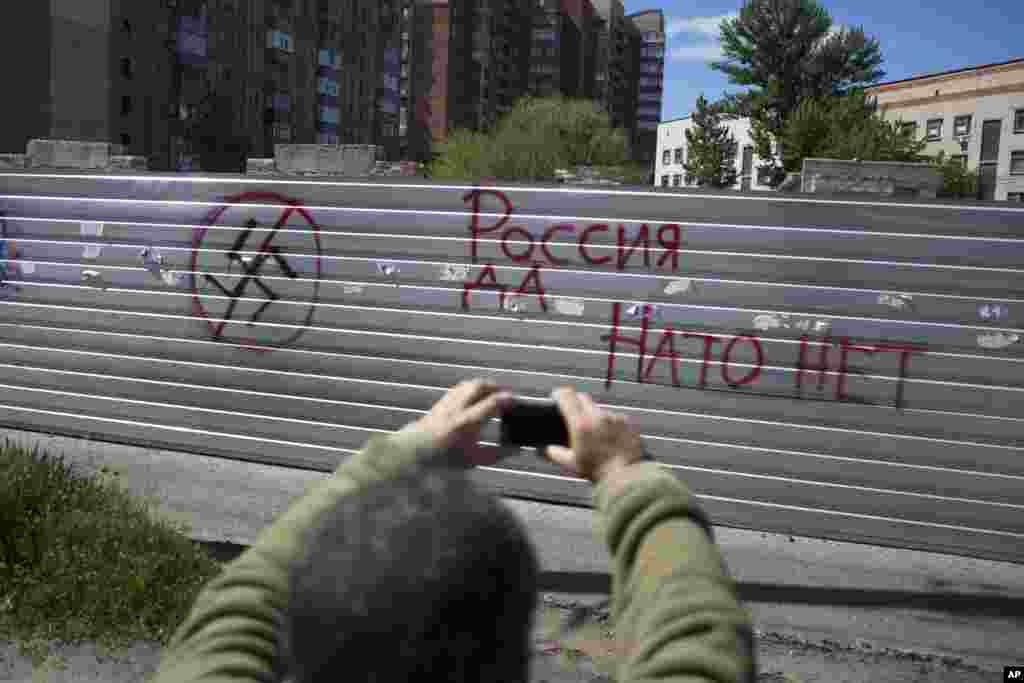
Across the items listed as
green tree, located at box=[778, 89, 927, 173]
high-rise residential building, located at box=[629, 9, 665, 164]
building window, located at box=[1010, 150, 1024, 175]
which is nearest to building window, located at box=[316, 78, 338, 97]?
green tree, located at box=[778, 89, 927, 173]

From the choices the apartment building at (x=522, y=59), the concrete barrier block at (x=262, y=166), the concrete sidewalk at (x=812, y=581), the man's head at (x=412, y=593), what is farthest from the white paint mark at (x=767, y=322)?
the apartment building at (x=522, y=59)

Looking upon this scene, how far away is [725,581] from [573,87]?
416 feet

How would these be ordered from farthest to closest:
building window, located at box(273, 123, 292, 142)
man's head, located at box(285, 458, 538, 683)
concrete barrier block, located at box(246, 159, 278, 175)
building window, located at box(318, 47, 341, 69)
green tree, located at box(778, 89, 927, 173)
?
building window, located at box(318, 47, 341, 69), building window, located at box(273, 123, 292, 142), green tree, located at box(778, 89, 927, 173), concrete barrier block, located at box(246, 159, 278, 175), man's head, located at box(285, 458, 538, 683)

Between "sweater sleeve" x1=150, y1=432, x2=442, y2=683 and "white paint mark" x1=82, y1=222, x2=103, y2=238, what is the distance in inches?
264

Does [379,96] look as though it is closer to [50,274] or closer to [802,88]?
[802,88]

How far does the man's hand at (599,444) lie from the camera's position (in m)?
1.27

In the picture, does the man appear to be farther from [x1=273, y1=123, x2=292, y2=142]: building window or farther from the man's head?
[x1=273, y1=123, x2=292, y2=142]: building window

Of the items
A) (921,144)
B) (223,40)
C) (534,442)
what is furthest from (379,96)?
(534,442)

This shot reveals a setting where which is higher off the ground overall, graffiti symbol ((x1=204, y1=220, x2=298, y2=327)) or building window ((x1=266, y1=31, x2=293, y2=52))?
building window ((x1=266, y1=31, x2=293, y2=52))

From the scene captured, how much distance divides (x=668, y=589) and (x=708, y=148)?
5958 centimetres

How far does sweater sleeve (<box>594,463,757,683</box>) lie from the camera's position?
111 centimetres

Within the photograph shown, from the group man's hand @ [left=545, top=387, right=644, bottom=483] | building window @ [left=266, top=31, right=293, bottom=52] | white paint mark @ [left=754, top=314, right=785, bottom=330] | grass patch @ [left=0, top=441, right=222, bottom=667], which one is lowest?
grass patch @ [left=0, top=441, right=222, bottom=667]

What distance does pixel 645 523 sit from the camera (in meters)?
1.20

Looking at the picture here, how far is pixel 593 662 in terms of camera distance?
13.3 feet
